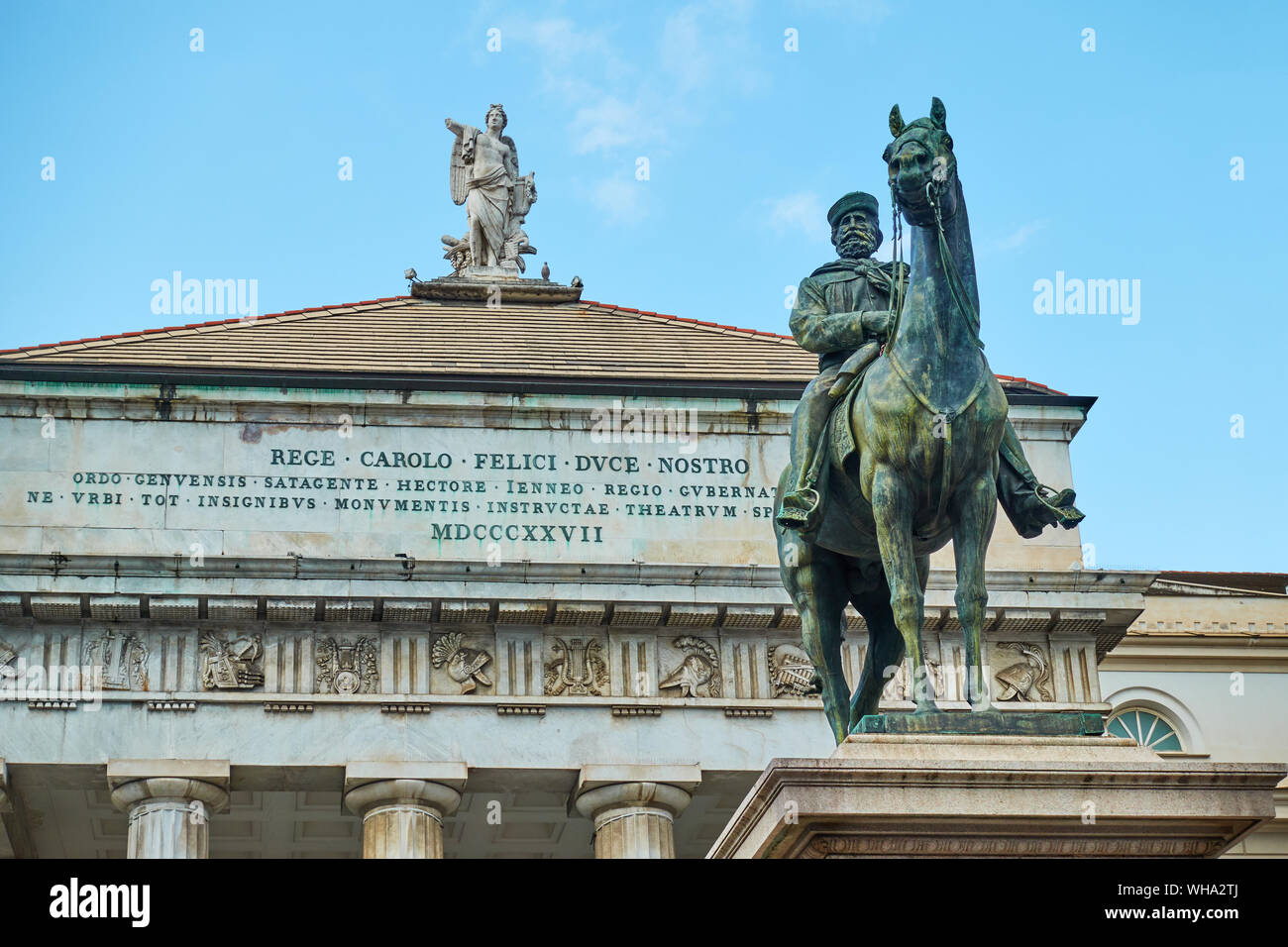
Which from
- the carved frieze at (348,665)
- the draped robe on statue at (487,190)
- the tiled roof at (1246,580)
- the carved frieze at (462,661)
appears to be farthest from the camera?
the tiled roof at (1246,580)

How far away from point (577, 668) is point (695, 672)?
1.79 meters

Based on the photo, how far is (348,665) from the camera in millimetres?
32281

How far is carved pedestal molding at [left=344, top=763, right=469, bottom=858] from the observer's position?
31.5 metres

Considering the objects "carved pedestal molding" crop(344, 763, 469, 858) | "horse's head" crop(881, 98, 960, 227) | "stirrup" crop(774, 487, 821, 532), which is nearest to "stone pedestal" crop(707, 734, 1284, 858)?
"stirrup" crop(774, 487, 821, 532)

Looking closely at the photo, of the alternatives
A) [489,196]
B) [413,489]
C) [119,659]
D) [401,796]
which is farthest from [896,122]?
[489,196]

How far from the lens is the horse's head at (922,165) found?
12.3 m

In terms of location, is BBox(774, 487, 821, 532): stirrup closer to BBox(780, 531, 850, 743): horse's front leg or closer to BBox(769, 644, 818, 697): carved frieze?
BBox(780, 531, 850, 743): horse's front leg

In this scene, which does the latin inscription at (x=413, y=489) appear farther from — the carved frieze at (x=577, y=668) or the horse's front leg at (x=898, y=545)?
the horse's front leg at (x=898, y=545)

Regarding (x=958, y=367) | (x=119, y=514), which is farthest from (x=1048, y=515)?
(x=119, y=514)

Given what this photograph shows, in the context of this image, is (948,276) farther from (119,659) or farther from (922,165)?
(119,659)

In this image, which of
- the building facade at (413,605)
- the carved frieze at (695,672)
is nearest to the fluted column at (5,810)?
the building facade at (413,605)

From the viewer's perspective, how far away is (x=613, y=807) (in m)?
32.2

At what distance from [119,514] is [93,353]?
348 centimetres

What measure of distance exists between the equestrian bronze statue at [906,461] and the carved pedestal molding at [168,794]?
19687 mm
